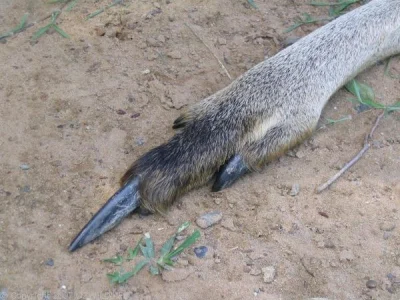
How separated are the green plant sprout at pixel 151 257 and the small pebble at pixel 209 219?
0.19 feet

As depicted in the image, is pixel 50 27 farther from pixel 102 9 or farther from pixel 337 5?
pixel 337 5

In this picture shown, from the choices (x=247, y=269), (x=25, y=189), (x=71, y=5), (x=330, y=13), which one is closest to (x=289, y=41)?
(x=330, y=13)

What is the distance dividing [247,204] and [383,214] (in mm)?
574

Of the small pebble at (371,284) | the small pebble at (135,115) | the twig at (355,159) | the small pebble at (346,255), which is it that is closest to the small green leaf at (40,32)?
the small pebble at (135,115)

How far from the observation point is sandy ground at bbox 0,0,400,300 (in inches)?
92.3

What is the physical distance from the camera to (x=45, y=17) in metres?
3.58

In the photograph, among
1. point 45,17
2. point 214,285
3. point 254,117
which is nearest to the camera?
point 214,285

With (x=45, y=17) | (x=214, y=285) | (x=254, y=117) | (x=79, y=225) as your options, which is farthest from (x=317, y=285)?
(x=45, y=17)

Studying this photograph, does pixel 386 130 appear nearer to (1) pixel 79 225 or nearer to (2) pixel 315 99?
(2) pixel 315 99

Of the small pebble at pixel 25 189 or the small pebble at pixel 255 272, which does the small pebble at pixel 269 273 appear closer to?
the small pebble at pixel 255 272

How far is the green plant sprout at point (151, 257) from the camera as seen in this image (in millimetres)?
2320

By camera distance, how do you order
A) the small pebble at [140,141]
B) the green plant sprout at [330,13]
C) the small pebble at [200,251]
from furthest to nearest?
the green plant sprout at [330,13], the small pebble at [140,141], the small pebble at [200,251]

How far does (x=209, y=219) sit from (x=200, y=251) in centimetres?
16

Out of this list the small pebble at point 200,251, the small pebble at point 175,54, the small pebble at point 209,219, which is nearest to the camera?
the small pebble at point 200,251
